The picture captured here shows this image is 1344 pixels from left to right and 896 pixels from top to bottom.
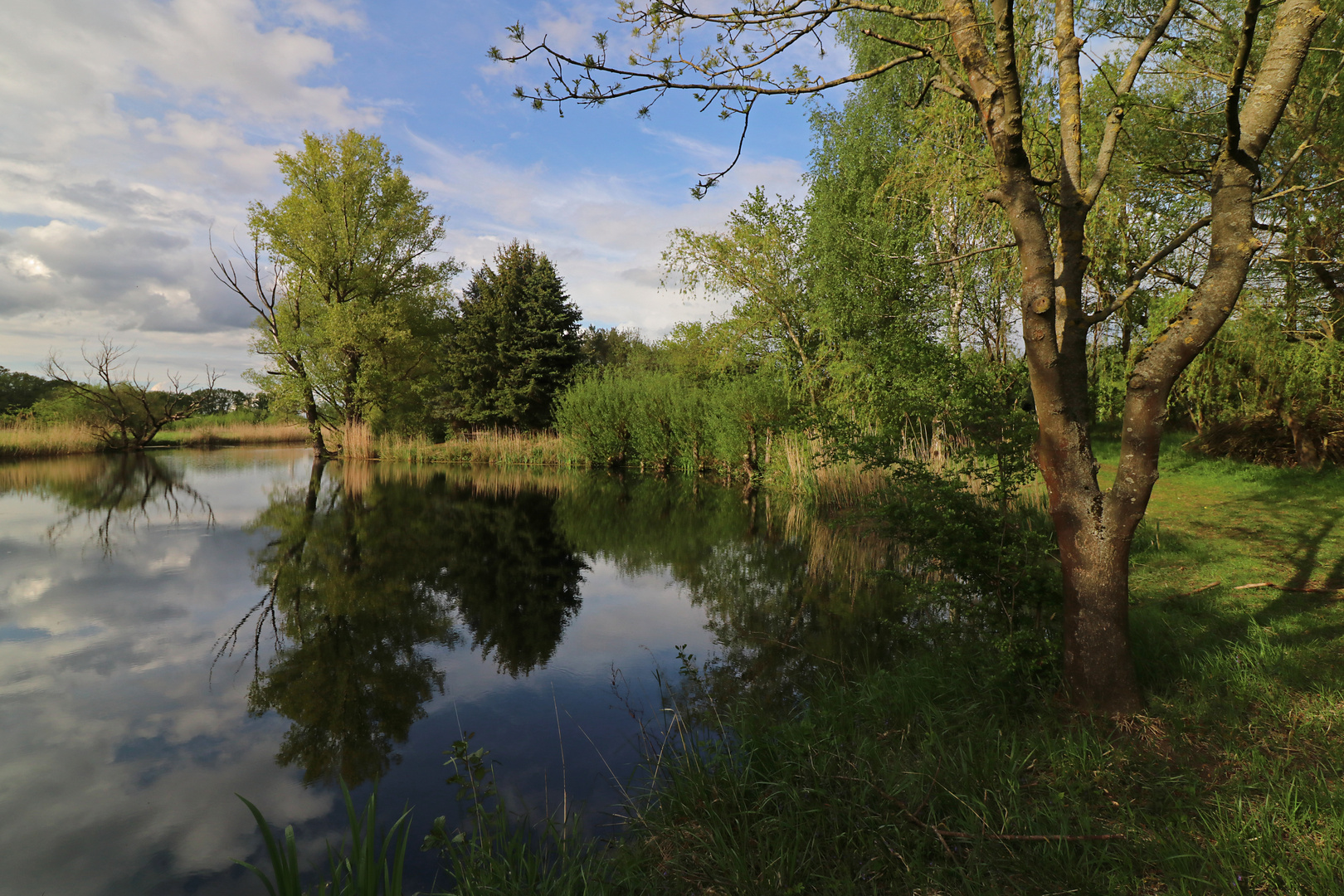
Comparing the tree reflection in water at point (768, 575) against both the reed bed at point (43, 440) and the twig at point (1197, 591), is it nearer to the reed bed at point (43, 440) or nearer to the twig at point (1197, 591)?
the twig at point (1197, 591)

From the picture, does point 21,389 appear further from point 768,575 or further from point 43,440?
point 768,575

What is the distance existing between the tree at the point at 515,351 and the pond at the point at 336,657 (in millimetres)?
17707

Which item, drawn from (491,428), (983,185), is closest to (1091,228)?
(983,185)

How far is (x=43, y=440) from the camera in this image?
24.2m

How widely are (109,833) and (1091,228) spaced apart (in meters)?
10.5

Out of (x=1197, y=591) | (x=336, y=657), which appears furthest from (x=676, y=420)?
(x=1197, y=591)

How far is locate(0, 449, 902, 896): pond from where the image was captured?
326 cm

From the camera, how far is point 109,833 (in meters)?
3.13

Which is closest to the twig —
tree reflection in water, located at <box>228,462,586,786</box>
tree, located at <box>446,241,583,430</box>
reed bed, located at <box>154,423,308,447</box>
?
tree reflection in water, located at <box>228,462,586,786</box>

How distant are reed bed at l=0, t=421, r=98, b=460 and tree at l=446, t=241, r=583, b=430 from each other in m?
13.9

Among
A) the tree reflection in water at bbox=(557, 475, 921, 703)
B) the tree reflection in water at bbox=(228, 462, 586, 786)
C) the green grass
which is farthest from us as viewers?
the tree reflection in water at bbox=(557, 475, 921, 703)

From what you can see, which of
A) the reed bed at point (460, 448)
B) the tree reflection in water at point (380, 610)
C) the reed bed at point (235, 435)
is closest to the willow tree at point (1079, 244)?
the tree reflection in water at point (380, 610)

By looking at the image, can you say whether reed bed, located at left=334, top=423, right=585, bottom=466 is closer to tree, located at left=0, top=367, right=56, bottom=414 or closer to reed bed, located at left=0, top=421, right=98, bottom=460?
reed bed, located at left=0, top=421, right=98, bottom=460

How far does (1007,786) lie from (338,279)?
31541mm
